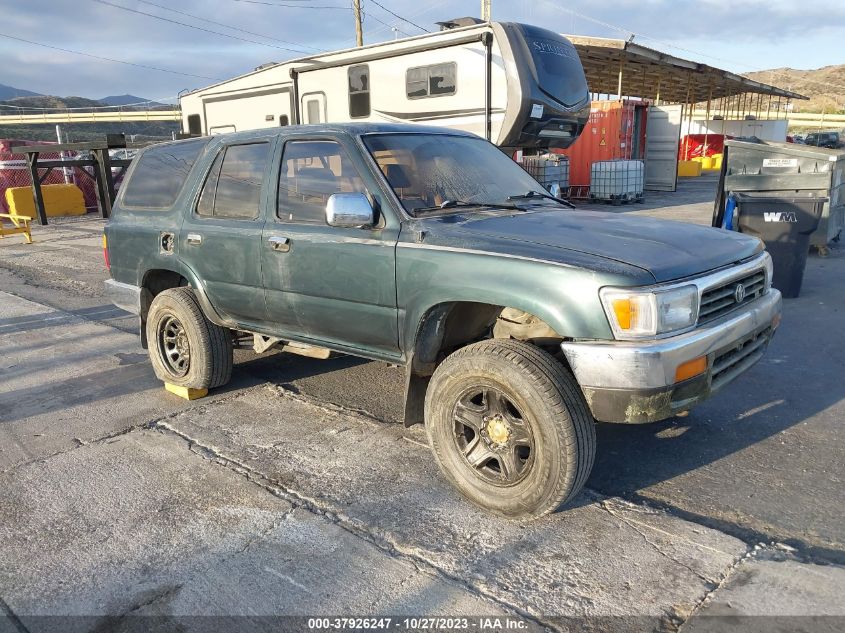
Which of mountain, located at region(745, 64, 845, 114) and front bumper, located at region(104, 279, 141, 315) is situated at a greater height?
mountain, located at region(745, 64, 845, 114)

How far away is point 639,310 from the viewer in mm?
2727

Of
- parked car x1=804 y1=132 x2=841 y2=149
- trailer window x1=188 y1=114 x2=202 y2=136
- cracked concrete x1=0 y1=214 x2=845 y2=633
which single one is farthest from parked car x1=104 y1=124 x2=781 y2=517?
parked car x1=804 y1=132 x2=841 y2=149

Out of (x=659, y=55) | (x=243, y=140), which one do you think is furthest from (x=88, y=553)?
(x=659, y=55)

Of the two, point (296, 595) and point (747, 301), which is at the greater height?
point (747, 301)

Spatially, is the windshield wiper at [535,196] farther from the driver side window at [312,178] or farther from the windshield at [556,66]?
the windshield at [556,66]

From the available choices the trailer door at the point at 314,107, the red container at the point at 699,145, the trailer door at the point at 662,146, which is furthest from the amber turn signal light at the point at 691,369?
the red container at the point at 699,145

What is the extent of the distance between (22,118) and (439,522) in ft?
216

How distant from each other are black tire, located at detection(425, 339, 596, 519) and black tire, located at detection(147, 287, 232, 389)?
2.02m

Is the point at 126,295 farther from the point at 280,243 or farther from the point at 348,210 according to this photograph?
the point at 348,210

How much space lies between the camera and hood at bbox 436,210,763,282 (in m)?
2.93

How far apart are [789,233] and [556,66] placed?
5.54m

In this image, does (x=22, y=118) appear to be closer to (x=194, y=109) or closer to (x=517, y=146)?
(x=194, y=109)

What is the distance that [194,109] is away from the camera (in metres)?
16.2

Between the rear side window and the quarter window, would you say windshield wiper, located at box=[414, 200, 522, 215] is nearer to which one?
the quarter window
